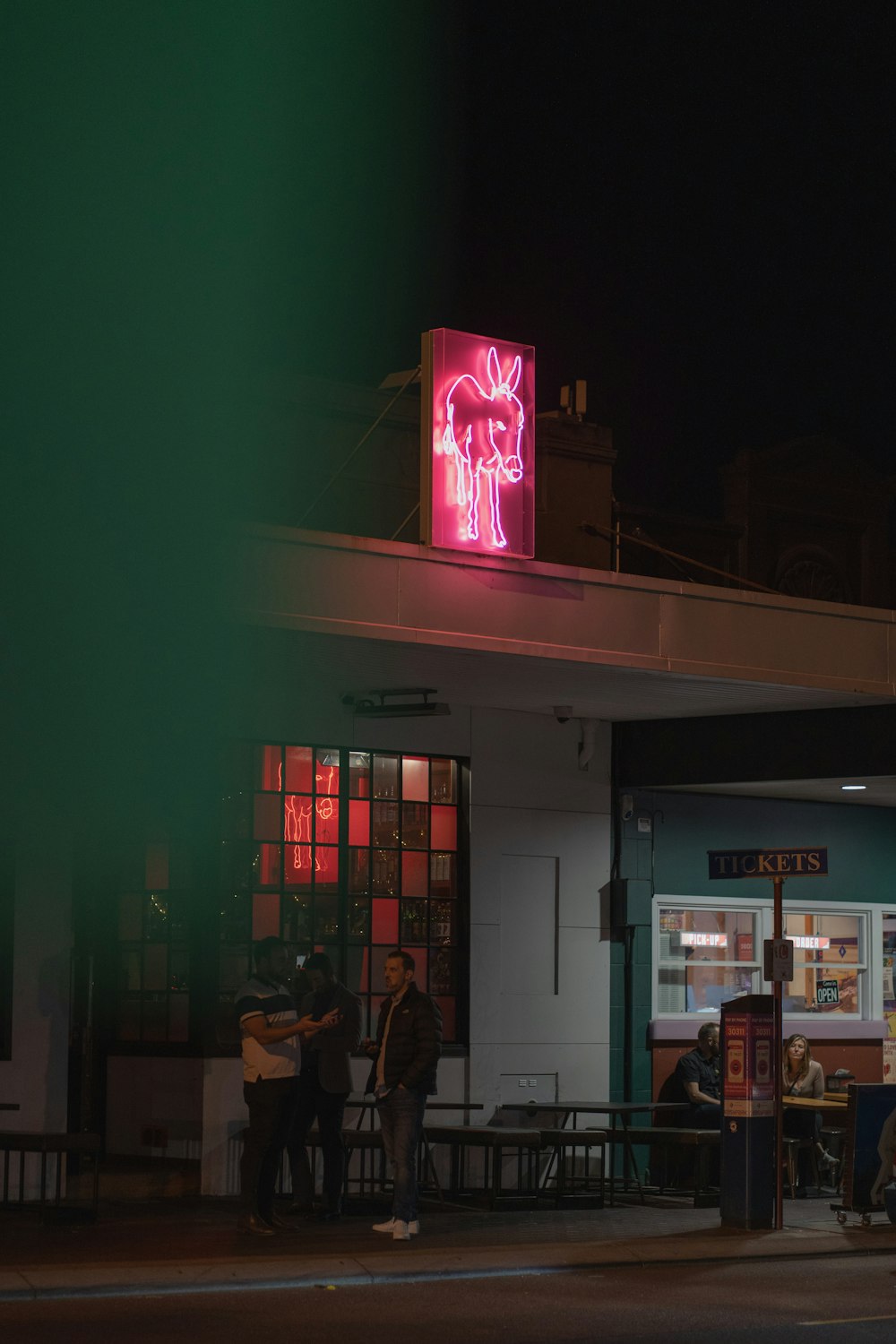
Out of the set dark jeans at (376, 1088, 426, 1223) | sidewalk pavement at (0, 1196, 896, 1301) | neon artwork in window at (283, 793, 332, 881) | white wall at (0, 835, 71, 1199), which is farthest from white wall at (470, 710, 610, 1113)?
dark jeans at (376, 1088, 426, 1223)

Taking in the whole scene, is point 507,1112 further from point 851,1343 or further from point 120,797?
point 851,1343

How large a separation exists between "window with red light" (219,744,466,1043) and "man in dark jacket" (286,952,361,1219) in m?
1.55

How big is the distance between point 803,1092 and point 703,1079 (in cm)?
94

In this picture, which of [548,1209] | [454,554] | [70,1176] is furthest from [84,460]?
[548,1209]

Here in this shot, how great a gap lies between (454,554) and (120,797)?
3.87m

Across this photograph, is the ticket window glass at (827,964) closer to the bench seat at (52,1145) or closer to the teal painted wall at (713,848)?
the teal painted wall at (713,848)

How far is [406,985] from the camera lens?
13445 millimetres

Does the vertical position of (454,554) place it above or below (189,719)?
above

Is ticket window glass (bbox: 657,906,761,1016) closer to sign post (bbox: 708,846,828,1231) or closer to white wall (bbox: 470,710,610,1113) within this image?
white wall (bbox: 470,710,610,1113)

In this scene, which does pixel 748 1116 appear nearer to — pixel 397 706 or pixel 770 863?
pixel 770 863

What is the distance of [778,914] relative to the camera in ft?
49.0

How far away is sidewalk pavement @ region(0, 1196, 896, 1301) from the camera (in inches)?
447

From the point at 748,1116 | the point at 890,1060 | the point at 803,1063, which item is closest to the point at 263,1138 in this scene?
the point at 748,1116

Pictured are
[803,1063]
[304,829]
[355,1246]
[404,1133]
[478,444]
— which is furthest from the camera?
[803,1063]
